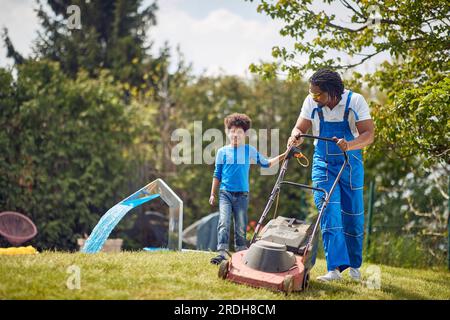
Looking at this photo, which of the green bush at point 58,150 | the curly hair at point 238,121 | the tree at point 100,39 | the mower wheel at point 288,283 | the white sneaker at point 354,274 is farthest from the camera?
the tree at point 100,39

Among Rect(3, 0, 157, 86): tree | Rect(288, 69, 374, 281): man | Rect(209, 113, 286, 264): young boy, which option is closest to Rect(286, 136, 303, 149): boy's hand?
Rect(288, 69, 374, 281): man

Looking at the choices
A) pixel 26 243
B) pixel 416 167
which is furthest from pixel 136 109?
pixel 416 167

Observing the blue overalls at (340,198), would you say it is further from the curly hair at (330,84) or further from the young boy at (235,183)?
the young boy at (235,183)

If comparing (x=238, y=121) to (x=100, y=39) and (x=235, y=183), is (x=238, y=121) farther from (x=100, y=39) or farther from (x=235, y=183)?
(x=100, y=39)

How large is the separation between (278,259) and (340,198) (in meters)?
1.02

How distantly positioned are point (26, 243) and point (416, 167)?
7.70m

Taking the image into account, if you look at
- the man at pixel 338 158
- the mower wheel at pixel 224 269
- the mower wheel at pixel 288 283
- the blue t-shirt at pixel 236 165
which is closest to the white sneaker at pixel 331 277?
the man at pixel 338 158

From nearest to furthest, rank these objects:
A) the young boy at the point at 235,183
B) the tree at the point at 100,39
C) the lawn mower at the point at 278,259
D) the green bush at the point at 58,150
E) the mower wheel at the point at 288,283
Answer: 1. the mower wheel at the point at 288,283
2. the lawn mower at the point at 278,259
3. the young boy at the point at 235,183
4. the green bush at the point at 58,150
5. the tree at the point at 100,39

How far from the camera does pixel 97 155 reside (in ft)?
38.8

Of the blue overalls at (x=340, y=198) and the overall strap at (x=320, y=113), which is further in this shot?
the overall strap at (x=320, y=113)

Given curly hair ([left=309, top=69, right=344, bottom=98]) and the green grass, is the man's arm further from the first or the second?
the green grass

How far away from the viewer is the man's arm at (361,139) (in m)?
4.86

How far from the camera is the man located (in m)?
5.08

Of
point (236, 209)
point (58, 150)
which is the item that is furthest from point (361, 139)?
point (58, 150)
